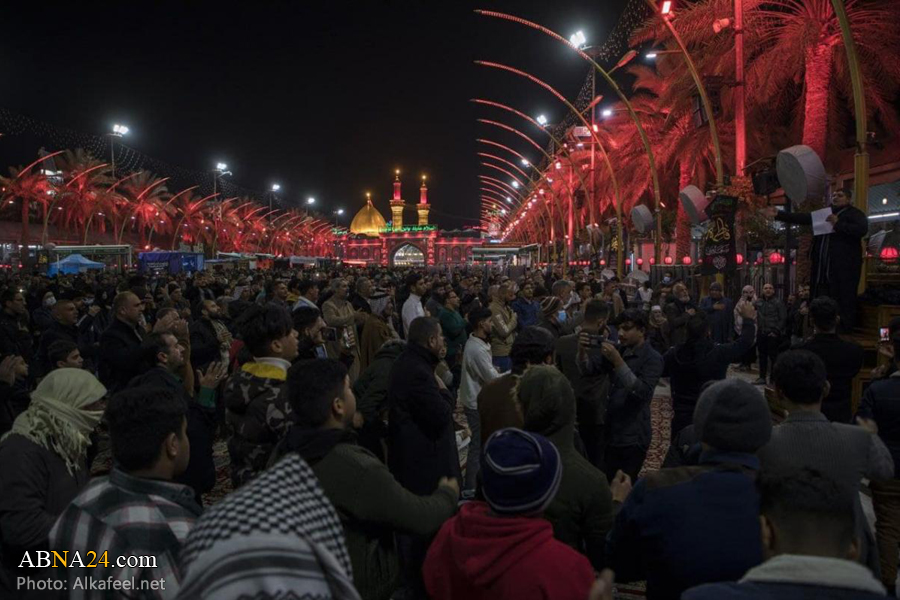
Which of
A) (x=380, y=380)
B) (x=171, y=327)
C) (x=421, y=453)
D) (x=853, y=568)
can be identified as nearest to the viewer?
(x=853, y=568)

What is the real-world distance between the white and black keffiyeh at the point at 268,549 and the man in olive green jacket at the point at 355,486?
939 mm

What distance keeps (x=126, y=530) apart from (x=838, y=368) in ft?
16.8

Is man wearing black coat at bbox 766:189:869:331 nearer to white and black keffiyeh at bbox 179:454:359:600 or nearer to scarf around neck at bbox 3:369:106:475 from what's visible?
scarf around neck at bbox 3:369:106:475

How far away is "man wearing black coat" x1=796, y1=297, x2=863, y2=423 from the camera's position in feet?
17.9

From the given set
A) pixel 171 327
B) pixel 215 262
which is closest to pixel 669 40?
pixel 171 327

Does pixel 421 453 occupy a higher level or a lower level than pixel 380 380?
lower

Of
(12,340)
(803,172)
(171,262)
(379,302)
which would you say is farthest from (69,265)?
(803,172)

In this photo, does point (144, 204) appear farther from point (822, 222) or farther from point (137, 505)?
point (137, 505)

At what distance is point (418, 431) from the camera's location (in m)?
4.48

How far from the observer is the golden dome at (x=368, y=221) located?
152 m

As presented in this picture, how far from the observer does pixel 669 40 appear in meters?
26.0

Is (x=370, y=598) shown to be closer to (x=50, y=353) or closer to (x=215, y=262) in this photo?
(x=50, y=353)

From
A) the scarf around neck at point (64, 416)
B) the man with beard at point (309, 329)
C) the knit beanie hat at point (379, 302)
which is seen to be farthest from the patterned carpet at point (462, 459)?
the scarf around neck at point (64, 416)

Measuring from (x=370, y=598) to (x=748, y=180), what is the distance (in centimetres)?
1754
